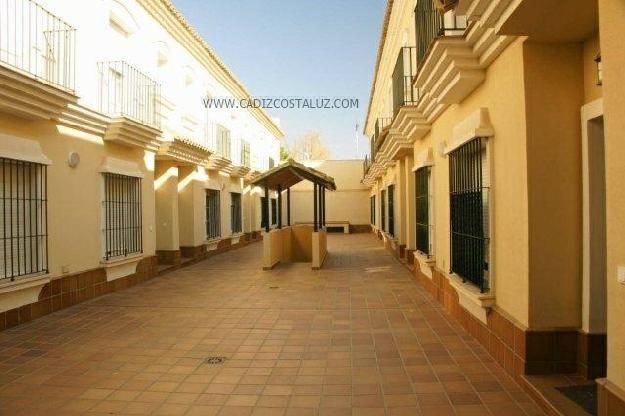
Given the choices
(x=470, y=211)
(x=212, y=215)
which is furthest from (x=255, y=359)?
(x=212, y=215)

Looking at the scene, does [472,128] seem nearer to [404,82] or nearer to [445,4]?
[445,4]

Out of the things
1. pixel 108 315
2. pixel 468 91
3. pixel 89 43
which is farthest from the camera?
pixel 89 43

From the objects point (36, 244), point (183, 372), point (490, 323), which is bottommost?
point (183, 372)

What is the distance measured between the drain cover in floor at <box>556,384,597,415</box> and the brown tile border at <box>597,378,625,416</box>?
0.54 metres

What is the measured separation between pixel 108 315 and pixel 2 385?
2.75 m

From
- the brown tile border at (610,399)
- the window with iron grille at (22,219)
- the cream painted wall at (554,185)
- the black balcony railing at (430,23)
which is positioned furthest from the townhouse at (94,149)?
the brown tile border at (610,399)

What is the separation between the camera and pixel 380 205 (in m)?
20.0

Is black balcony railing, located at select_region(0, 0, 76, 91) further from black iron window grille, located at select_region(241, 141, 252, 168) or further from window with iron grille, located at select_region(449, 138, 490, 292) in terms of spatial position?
black iron window grille, located at select_region(241, 141, 252, 168)

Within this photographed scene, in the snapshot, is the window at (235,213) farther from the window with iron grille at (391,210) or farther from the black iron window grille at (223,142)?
the window with iron grille at (391,210)

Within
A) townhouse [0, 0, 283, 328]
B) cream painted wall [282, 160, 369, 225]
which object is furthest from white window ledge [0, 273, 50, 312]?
cream painted wall [282, 160, 369, 225]

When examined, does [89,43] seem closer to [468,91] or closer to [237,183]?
[468,91]

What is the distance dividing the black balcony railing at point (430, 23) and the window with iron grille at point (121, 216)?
6.13 m

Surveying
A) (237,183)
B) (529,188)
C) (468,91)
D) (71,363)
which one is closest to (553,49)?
(529,188)

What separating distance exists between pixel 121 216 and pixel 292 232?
6094 mm
